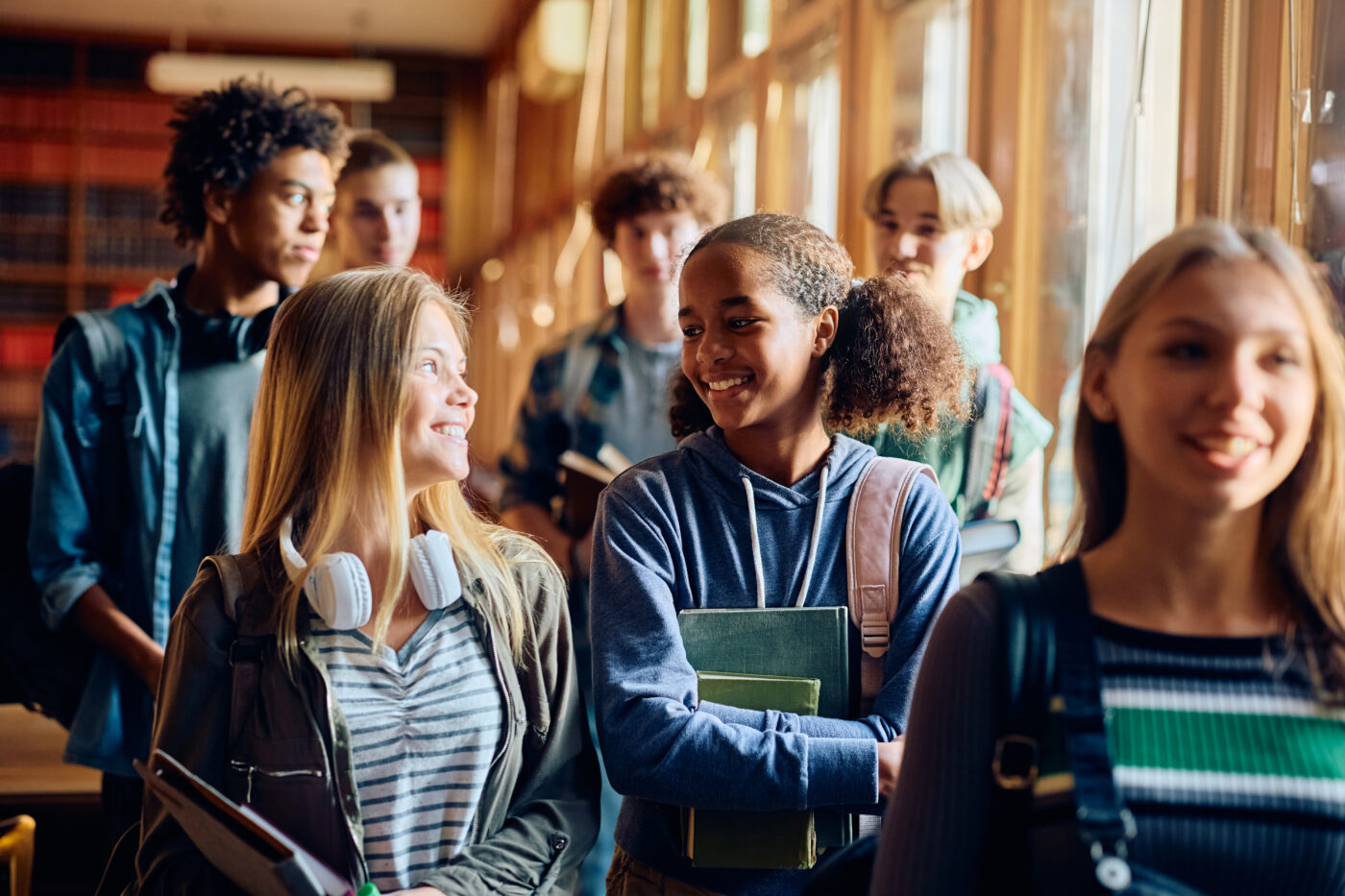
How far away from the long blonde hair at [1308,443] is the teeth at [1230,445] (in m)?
0.09

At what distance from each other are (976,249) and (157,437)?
1380 millimetres

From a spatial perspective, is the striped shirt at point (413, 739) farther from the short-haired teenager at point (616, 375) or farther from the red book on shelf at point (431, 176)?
the red book on shelf at point (431, 176)

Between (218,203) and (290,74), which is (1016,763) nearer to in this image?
(218,203)

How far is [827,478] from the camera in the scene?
139 centimetres

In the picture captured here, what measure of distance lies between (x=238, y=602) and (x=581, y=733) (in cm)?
41

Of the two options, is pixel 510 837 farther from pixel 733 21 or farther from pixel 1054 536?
pixel 733 21

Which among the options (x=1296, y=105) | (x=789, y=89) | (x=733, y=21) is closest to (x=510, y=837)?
(x=1296, y=105)

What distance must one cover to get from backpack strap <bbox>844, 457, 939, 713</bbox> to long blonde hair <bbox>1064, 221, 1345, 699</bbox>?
0.39 m

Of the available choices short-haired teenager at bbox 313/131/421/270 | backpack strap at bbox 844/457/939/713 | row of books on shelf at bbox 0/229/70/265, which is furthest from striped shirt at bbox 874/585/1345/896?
row of books on shelf at bbox 0/229/70/265

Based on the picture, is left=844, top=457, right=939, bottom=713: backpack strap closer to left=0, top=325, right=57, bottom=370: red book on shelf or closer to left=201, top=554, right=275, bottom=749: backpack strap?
left=201, top=554, right=275, bottom=749: backpack strap

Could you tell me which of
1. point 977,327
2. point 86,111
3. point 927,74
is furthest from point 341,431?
point 86,111

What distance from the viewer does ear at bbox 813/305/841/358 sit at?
1.47 metres

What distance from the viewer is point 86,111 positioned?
9156 mm

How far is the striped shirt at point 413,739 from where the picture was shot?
4.17 feet
